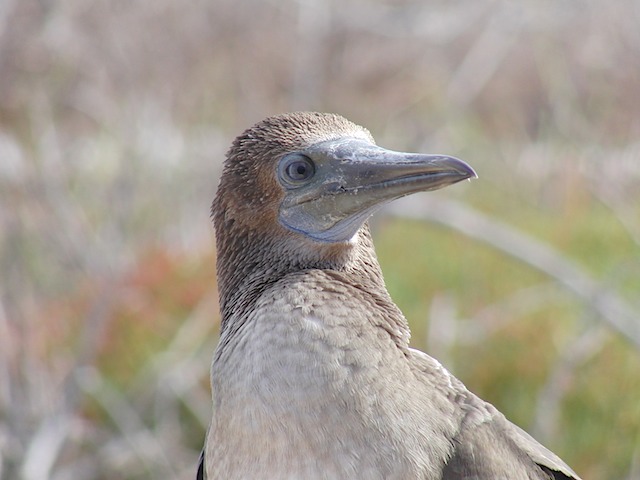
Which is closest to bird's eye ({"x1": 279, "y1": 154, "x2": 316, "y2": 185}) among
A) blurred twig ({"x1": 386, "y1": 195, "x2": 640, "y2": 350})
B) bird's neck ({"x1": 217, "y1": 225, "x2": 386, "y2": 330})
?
bird's neck ({"x1": 217, "y1": 225, "x2": 386, "y2": 330})

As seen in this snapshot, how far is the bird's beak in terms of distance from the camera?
2.23 m

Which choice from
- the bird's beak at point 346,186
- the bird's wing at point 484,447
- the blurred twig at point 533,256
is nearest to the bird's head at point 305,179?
the bird's beak at point 346,186

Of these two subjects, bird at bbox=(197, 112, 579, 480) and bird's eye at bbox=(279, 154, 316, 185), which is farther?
bird's eye at bbox=(279, 154, 316, 185)

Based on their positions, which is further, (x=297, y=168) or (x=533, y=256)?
(x=533, y=256)

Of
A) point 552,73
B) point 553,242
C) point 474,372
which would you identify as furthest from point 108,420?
point 552,73

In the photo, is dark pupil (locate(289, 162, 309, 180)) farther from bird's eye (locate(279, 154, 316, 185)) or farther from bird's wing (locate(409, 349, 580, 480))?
bird's wing (locate(409, 349, 580, 480))

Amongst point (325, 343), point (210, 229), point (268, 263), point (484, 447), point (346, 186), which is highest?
point (210, 229)

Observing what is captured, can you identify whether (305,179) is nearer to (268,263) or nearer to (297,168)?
(297,168)

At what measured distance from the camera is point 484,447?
85.3 inches

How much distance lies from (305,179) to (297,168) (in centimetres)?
3

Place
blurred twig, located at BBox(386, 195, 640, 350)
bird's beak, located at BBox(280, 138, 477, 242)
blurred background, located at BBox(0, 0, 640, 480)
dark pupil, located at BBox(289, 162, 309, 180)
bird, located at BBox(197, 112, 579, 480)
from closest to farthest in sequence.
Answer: bird, located at BBox(197, 112, 579, 480) < bird's beak, located at BBox(280, 138, 477, 242) < dark pupil, located at BBox(289, 162, 309, 180) < blurred twig, located at BBox(386, 195, 640, 350) < blurred background, located at BBox(0, 0, 640, 480)

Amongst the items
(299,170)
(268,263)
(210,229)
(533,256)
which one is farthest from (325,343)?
(210,229)

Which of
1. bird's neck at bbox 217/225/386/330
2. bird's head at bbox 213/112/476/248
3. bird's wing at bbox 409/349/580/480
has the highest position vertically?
bird's head at bbox 213/112/476/248

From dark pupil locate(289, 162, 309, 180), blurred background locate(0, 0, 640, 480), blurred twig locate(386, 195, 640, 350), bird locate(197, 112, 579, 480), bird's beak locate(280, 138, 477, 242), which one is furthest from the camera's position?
blurred background locate(0, 0, 640, 480)
